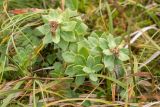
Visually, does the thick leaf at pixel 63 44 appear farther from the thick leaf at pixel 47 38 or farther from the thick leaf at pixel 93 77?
the thick leaf at pixel 93 77

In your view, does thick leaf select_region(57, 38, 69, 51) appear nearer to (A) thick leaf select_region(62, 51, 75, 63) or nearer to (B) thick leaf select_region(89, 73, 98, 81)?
(A) thick leaf select_region(62, 51, 75, 63)

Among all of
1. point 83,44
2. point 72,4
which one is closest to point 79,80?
point 83,44

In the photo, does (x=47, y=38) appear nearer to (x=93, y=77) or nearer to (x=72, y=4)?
(x=93, y=77)

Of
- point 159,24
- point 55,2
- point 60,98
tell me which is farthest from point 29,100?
point 159,24

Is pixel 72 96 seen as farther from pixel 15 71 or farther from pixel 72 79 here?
pixel 15 71

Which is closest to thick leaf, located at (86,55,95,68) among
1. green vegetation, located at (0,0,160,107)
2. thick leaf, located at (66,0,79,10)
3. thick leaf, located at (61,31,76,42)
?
green vegetation, located at (0,0,160,107)

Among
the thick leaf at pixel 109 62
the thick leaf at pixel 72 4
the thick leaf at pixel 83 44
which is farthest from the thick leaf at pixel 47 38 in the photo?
the thick leaf at pixel 72 4

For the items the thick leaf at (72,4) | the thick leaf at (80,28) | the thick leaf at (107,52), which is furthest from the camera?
the thick leaf at (72,4)
